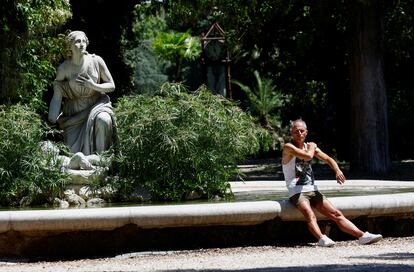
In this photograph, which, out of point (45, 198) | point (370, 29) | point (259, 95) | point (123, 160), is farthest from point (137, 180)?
point (259, 95)

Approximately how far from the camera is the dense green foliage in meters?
21.2

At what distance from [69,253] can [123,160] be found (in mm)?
2273

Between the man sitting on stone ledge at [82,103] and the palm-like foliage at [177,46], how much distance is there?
4695cm

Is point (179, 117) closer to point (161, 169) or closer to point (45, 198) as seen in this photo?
point (161, 169)

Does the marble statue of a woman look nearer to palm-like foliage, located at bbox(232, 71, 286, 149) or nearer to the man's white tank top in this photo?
the man's white tank top

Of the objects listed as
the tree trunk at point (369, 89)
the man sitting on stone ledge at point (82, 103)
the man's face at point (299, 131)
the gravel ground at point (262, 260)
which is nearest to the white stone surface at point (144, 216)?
the gravel ground at point (262, 260)

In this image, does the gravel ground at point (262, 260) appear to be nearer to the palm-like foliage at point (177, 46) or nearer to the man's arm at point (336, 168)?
the man's arm at point (336, 168)

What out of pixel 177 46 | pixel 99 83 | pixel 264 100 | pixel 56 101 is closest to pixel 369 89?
pixel 99 83

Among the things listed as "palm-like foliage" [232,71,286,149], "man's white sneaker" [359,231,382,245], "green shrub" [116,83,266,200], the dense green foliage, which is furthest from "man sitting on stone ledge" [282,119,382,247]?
"palm-like foliage" [232,71,286,149]

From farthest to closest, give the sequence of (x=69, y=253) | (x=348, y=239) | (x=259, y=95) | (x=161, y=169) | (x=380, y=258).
A: (x=259, y=95), (x=161, y=169), (x=348, y=239), (x=69, y=253), (x=380, y=258)

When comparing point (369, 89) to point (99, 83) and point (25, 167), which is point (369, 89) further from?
point (25, 167)

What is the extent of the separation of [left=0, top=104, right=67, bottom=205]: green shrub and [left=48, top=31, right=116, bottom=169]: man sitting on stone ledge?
0.60 m

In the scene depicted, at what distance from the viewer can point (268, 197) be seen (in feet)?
41.8

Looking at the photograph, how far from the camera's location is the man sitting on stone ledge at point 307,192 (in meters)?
10.5
